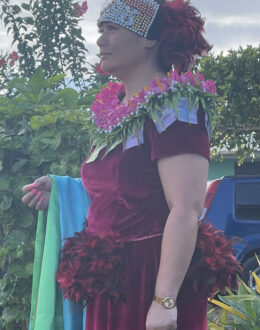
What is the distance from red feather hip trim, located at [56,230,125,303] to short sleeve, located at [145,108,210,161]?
1.15 feet

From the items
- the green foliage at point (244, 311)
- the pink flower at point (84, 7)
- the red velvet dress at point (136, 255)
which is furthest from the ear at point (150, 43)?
the pink flower at point (84, 7)

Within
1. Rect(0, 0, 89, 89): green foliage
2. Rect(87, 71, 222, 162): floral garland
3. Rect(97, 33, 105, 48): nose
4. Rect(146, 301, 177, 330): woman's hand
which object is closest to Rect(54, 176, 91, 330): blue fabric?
Rect(87, 71, 222, 162): floral garland

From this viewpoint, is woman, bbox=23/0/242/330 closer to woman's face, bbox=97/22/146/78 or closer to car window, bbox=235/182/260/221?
woman's face, bbox=97/22/146/78

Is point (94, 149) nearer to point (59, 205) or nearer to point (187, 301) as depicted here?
point (59, 205)

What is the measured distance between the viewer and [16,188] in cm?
297

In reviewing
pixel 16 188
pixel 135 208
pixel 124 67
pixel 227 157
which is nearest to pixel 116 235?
pixel 135 208

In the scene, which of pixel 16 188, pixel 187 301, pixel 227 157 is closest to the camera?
pixel 187 301

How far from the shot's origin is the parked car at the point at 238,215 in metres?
7.04

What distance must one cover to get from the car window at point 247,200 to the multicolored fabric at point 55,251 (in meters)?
5.30

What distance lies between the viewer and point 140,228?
1.89 meters

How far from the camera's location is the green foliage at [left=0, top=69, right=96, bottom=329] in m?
2.99

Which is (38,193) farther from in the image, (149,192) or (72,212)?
(149,192)

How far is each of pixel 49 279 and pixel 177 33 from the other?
1019mm

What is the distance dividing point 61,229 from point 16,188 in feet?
2.95
